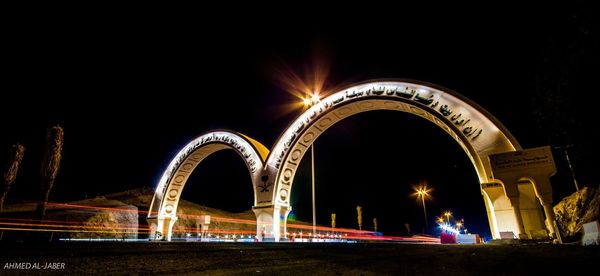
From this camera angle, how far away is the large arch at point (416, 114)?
36.9ft

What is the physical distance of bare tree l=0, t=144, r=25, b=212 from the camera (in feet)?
55.4

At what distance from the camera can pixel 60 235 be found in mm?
19562

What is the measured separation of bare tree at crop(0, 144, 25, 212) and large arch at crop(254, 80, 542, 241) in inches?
543

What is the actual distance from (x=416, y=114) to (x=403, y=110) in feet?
2.09

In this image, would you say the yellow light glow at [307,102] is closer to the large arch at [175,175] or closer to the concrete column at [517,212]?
the large arch at [175,175]

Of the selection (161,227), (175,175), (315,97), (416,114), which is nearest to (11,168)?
(175,175)

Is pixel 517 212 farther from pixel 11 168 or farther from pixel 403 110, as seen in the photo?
pixel 11 168

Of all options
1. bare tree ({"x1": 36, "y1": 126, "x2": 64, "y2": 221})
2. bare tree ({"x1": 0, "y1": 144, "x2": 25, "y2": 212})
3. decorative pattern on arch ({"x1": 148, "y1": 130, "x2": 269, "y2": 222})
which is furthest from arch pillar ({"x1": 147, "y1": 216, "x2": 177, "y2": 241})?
bare tree ({"x1": 0, "y1": 144, "x2": 25, "y2": 212})

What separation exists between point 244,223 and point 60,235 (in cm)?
1539

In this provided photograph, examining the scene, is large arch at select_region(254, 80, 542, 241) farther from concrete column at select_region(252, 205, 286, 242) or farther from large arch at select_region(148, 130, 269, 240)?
large arch at select_region(148, 130, 269, 240)

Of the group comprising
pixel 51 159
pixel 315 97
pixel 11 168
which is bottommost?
A: pixel 11 168

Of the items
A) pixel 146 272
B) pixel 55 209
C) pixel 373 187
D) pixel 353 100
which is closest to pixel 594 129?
pixel 146 272

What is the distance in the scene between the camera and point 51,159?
59.7ft

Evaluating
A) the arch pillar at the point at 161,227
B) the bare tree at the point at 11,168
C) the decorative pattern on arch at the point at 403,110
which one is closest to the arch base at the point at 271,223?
the decorative pattern on arch at the point at 403,110
